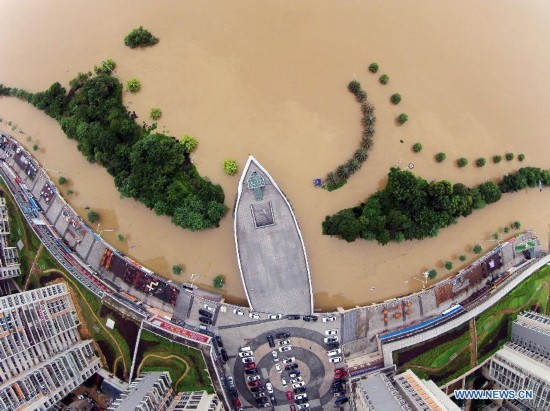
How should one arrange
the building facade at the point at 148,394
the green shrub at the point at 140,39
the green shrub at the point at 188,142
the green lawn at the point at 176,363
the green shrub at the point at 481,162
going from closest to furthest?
the building facade at the point at 148,394 < the green lawn at the point at 176,363 < the green shrub at the point at 188,142 < the green shrub at the point at 481,162 < the green shrub at the point at 140,39

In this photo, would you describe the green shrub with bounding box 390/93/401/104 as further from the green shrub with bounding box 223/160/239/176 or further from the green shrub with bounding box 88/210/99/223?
the green shrub with bounding box 88/210/99/223

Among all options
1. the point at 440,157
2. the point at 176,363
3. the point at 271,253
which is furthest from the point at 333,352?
the point at 440,157

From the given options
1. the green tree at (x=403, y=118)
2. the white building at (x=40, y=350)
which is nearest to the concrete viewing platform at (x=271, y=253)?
the green tree at (x=403, y=118)

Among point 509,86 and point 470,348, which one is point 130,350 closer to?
point 470,348

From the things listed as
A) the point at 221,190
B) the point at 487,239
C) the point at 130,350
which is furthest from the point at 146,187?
the point at 487,239

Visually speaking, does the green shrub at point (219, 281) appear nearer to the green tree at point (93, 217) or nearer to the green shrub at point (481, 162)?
the green tree at point (93, 217)

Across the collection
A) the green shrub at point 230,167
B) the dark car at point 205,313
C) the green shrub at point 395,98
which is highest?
the green shrub at point 395,98
